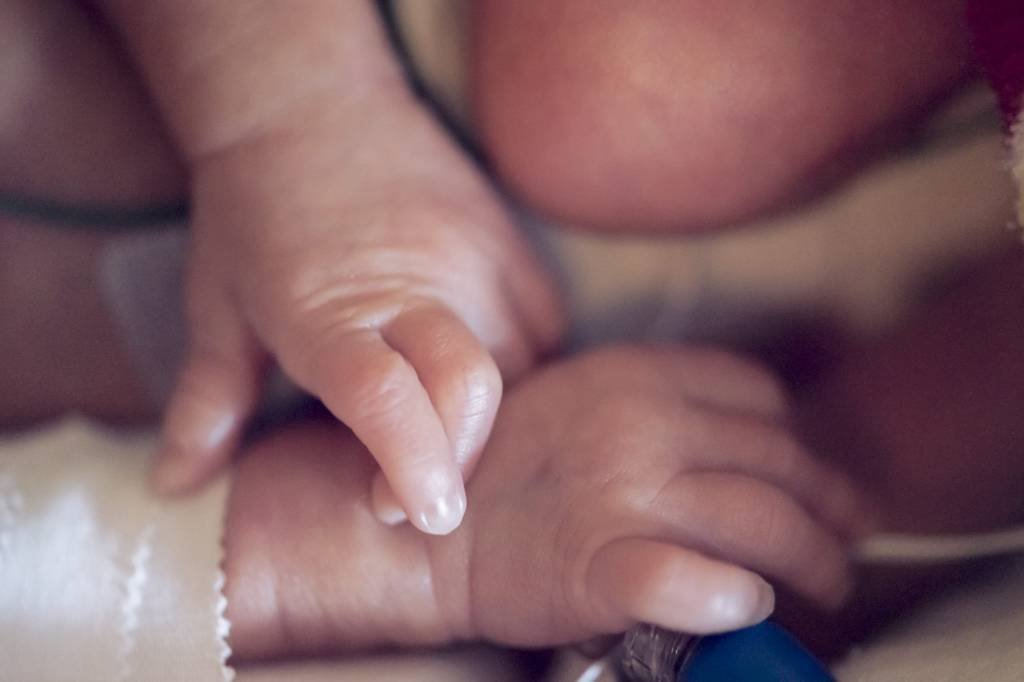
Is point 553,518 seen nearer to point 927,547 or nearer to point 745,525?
point 745,525

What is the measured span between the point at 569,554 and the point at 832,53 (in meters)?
0.27

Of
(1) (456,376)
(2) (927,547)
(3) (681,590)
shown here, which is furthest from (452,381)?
(2) (927,547)

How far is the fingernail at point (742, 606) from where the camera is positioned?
1.13 ft

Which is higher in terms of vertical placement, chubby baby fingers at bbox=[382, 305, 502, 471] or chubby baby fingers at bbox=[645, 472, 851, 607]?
chubby baby fingers at bbox=[382, 305, 502, 471]

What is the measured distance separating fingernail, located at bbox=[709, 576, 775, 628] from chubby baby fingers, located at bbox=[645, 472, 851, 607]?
0.12 ft

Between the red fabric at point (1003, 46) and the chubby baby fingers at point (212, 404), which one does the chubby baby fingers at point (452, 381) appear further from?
the red fabric at point (1003, 46)

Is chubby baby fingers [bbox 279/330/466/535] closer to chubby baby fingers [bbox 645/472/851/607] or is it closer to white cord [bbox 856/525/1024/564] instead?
chubby baby fingers [bbox 645/472/851/607]

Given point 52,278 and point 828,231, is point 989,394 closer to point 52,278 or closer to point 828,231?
point 828,231

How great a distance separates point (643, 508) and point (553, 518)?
43mm

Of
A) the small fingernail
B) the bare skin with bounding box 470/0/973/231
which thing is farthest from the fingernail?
the bare skin with bounding box 470/0/973/231

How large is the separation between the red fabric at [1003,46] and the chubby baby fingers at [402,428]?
0.27m

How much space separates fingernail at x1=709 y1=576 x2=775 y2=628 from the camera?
1.13ft

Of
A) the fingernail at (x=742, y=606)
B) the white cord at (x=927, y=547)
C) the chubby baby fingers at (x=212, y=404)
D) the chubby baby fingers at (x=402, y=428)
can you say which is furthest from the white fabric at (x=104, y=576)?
the white cord at (x=927, y=547)

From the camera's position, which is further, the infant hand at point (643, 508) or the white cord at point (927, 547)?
the white cord at point (927, 547)
